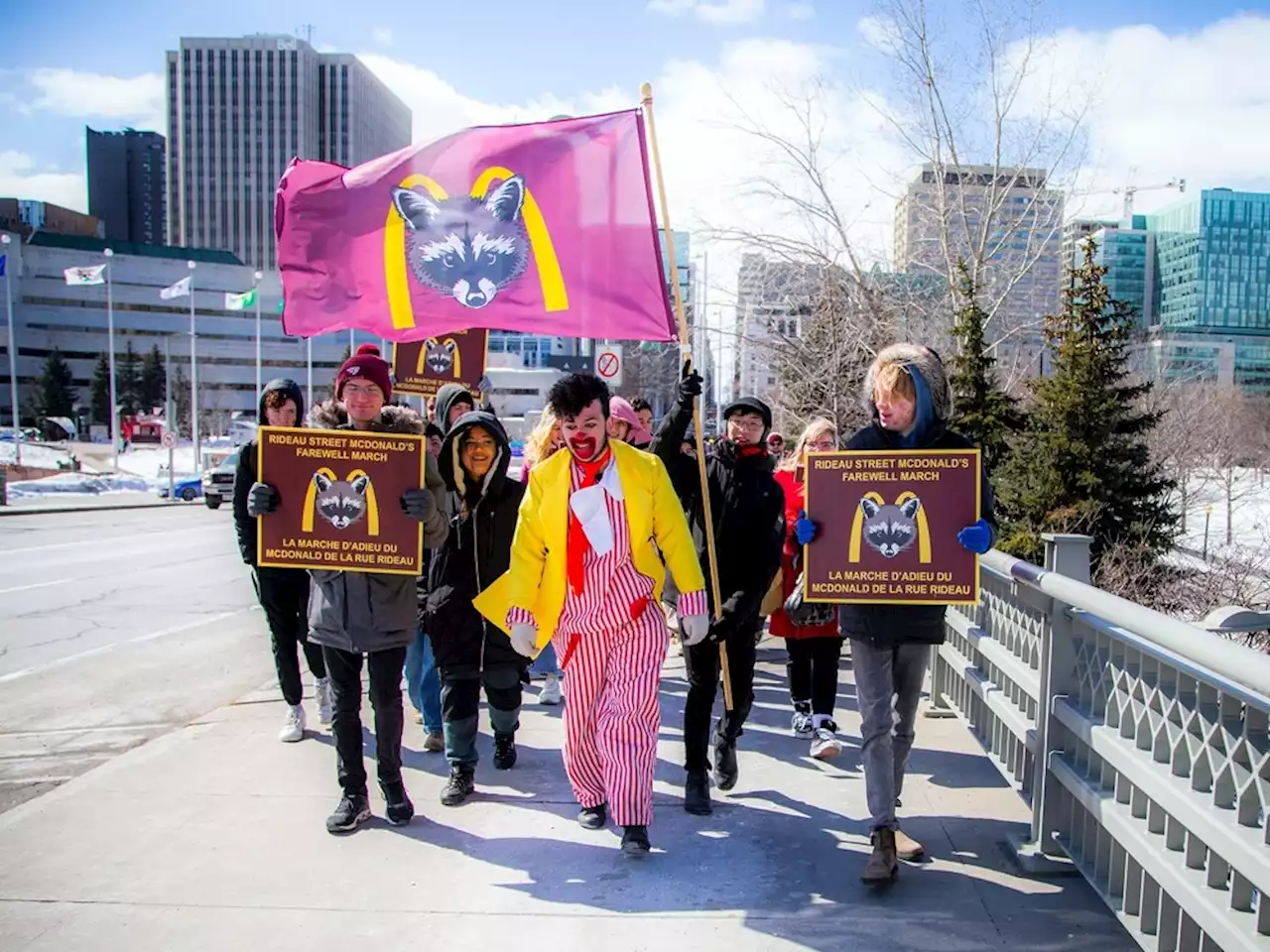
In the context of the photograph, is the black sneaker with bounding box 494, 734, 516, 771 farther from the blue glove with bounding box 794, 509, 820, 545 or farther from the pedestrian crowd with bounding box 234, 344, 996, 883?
the blue glove with bounding box 794, 509, 820, 545

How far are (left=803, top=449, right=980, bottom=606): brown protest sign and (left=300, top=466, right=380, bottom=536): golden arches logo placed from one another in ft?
6.42

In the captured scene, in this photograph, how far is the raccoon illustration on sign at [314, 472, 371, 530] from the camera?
470cm

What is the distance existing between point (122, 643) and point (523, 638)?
7218 millimetres

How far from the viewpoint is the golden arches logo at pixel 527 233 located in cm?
527

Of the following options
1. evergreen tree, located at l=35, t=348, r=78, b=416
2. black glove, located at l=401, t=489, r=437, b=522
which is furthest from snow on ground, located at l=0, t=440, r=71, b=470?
black glove, located at l=401, t=489, r=437, b=522

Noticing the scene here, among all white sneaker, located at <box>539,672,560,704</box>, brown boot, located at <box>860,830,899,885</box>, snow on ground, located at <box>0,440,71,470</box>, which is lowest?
snow on ground, located at <box>0,440,71,470</box>

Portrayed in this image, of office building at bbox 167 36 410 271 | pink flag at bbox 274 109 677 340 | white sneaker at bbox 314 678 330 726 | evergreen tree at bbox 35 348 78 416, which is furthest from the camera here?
office building at bbox 167 36 410 271

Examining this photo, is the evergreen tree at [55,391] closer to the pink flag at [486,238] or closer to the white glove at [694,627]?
the pink flag at [486,238]

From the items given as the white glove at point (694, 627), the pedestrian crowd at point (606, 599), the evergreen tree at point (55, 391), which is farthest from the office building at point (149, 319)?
the white glove at point (694, 627)

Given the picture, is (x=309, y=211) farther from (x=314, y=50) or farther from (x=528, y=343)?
(x=314, y=50)

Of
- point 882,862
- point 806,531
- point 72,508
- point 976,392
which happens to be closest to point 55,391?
point 72,508

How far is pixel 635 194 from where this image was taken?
5.27 metres

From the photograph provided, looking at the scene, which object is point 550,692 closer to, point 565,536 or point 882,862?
point 565,536

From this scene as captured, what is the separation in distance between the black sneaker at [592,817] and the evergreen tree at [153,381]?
110517 mm
